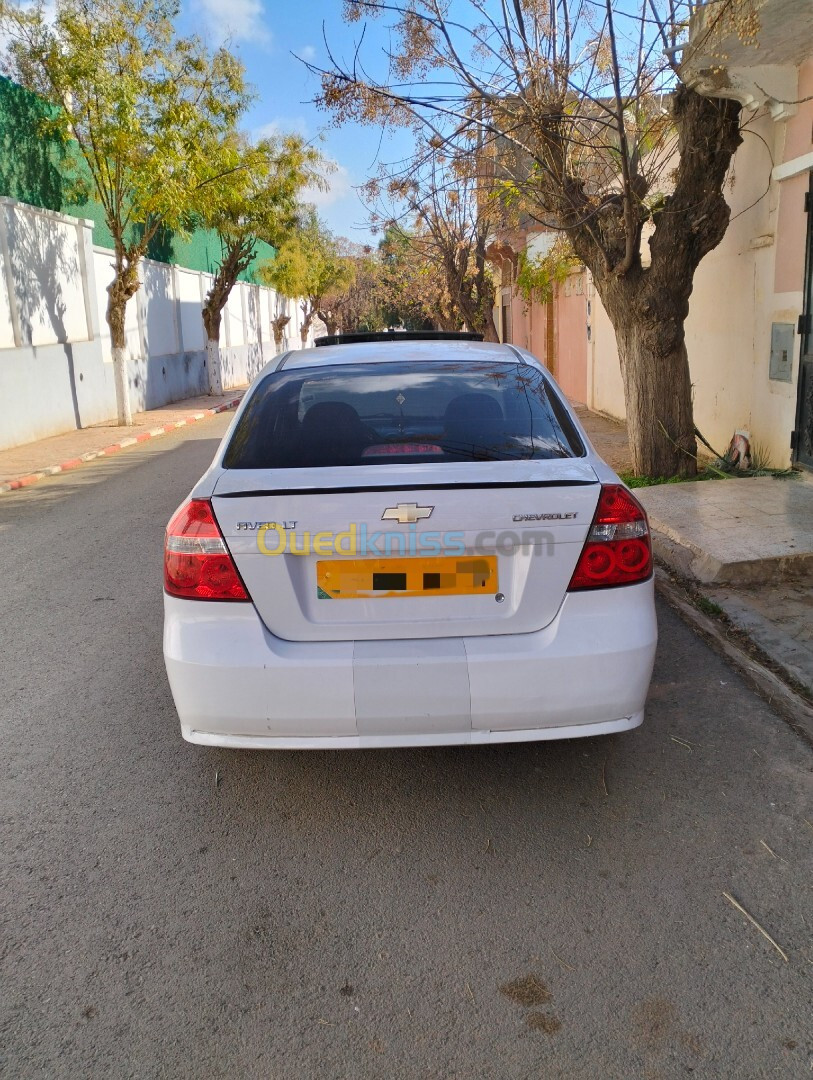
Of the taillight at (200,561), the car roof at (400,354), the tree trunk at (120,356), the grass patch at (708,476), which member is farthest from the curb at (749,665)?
the tree trunk at (120,356)

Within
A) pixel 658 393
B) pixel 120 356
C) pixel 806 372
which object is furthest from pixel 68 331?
pixel 806 372

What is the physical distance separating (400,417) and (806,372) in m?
5.59

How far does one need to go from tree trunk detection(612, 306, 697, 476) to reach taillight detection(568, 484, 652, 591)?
5.65m

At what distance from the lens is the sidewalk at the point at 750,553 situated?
189 inches

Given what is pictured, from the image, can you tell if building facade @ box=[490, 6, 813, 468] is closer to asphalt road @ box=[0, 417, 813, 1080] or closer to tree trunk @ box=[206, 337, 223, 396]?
asphalt road @ box=[0, 417, 813, 1080]

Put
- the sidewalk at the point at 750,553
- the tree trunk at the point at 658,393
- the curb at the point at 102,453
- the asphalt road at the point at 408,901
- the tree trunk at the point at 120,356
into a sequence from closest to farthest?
the asphalt road at the point at 408,901 < the sidewalk at the point at 750,553 < the tree trunk at the point at 658,393 < the curb at the point at 102,453 < the tree trunk at the point at 120,356

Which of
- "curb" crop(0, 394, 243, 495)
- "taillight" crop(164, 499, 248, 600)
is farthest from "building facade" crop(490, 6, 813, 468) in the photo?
"taillight" crop(164, 499, 248, 600)

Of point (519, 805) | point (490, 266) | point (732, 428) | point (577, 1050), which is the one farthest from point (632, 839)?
point (490, 266)

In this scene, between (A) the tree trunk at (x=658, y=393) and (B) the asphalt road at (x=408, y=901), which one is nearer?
(B) the asphalt road at (x=408, y=901)

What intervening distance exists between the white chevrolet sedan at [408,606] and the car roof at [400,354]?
3.25ft

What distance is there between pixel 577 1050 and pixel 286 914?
94 centimetres

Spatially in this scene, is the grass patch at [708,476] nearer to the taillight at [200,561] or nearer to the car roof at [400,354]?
the car roof at [400,354]

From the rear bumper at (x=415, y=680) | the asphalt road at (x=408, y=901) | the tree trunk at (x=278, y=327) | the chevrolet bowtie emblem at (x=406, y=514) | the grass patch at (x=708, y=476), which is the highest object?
the tree trunk at (x=278, y=327)

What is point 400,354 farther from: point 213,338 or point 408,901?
point 213,338
